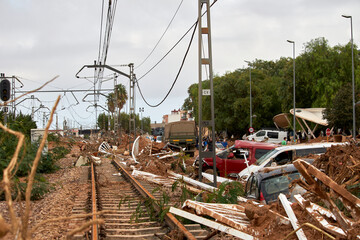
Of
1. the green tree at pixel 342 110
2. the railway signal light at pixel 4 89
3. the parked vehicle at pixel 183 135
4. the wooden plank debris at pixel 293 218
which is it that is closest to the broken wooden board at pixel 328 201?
the wooden plank debris at pixel 293 218

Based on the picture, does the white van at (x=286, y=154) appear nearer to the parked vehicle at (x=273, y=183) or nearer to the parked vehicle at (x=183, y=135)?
the parked vehicle at (x=273, y=183)

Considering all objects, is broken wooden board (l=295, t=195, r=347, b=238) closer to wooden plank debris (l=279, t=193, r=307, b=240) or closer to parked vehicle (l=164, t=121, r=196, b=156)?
wooden plank debris (l=279, t=193, r=307, b=240)

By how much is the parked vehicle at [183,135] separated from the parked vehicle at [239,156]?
19579 mm

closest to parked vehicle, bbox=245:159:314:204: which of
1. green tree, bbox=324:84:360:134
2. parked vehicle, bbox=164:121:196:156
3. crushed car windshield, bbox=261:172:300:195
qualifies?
crushed car windshield, bbox=261:172:300:195

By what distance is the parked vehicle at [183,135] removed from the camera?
3831cm

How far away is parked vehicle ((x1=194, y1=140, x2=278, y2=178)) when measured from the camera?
17.3m

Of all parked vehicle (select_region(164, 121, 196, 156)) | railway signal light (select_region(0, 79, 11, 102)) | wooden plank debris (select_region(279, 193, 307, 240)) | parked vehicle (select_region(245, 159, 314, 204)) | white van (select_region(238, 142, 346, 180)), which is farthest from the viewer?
parked vehicle (select_region(164, 121, 196, 156))

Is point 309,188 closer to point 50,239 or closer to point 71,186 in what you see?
point 50,239

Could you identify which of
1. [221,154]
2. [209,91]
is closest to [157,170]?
[221,154]

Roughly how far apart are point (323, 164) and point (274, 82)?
7009 centimetres

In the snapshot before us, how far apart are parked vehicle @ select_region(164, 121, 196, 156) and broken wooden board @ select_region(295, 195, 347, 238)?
3176cm

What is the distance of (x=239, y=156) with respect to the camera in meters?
18.0

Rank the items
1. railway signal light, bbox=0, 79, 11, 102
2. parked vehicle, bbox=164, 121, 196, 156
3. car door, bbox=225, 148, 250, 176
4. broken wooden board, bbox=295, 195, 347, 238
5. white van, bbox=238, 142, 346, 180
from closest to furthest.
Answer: broken wooden board, bbox=295, 195, 347, 238, white van, bbox=238, 142, 346, 180, railway signal light, bbox=0, 79, 11, 102, car door, bbox=225, 148, 250, 176, parked vehicle, bbox=164, 121, 196, 156

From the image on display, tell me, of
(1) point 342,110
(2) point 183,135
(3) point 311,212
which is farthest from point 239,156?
(1) point 342,110
